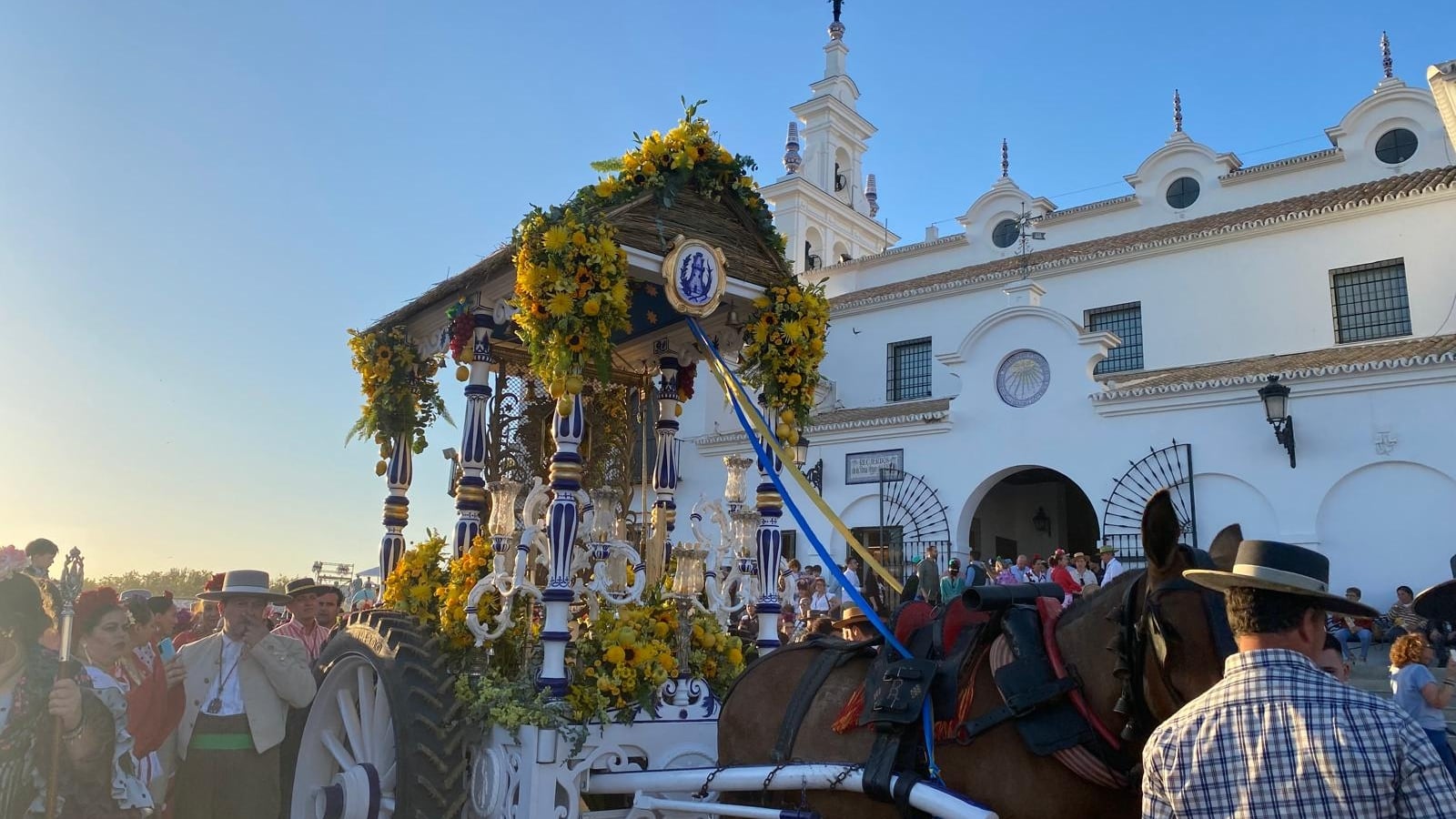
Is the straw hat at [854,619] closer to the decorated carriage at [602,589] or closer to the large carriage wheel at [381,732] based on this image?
the decorated carriage at [602,589]

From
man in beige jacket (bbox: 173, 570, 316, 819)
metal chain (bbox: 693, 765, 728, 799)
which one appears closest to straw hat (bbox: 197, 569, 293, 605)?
man in beige jacket (bbox: 173, 570, 316, 819)

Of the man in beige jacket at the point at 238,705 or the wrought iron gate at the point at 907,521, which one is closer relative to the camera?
the man in beige jacket at the point at 238,705

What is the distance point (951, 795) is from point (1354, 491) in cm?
1430

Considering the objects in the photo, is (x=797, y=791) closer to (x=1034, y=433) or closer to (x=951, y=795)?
(x=951, y=795)

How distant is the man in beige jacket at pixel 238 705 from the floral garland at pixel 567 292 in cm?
173

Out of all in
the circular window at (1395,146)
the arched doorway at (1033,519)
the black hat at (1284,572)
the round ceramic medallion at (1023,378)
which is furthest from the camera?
the arched doorway at (1033,519)

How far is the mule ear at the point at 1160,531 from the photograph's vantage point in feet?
8.87

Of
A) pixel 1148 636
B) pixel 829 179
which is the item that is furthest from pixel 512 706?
pixel 829 179

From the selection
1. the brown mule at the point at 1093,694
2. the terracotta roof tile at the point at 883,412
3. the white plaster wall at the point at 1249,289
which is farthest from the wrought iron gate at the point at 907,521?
the brown mule at the point at 1093,694

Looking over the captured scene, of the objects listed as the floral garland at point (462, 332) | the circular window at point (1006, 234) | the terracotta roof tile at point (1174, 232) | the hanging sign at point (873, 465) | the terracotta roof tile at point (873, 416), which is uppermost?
the circular window at point (1006, 234)

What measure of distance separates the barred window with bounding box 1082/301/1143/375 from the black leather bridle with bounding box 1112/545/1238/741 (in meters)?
18.1

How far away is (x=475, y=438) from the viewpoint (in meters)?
6.48

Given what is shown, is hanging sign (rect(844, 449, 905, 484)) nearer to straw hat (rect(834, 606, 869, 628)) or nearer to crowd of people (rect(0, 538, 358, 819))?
straw hat (rect(834, 606, 869, 628))

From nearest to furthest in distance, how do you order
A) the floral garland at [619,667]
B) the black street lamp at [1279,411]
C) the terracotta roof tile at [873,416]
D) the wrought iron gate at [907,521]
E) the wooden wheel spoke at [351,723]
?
the floral garland at [619,667] < the wooden wheel spoke at [351,723] < the black street lamp at [1279,411] < the wrought iron gate at [907,521] < the terracotta roof tile at [873,416]
